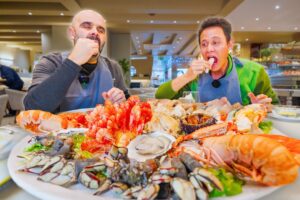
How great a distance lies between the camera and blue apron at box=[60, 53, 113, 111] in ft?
4.55

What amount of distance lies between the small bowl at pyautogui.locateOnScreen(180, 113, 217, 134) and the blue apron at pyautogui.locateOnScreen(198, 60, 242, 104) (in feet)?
2.38

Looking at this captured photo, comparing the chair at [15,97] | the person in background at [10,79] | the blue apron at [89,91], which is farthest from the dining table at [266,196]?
the person in background at [10,79]

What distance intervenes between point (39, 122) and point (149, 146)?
17.6 inches

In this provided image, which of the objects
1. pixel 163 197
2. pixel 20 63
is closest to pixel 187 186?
pixel 163 197

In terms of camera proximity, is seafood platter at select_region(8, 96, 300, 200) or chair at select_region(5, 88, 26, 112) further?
chair at select_region(5, 88, 26, 112)

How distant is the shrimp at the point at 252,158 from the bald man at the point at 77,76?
67cm

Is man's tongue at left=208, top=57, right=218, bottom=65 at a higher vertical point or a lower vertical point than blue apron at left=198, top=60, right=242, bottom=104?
higher

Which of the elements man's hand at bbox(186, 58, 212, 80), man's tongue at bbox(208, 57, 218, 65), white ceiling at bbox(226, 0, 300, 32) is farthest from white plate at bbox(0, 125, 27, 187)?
white ceiling at bbox(226, 0, 300, 32)

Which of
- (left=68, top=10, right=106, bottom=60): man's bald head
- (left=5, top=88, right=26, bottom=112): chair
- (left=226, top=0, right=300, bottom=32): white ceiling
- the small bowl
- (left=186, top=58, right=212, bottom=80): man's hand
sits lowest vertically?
(left=5, top=88, right=26, bottom=112): chair

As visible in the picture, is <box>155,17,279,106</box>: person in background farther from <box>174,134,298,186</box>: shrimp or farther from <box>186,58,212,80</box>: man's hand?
<box>174,134,298,186</box>: shrimp

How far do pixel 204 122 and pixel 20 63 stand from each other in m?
19.1

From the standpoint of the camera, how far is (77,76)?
1373 millimetres

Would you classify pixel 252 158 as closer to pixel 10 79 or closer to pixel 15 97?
pixel 15 97

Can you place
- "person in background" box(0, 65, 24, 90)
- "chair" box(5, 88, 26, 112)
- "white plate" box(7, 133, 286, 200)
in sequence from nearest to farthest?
"white plate" box(7, 133, 286, 200) < "chair" box(5, 88, 26, 112) < "person in background" box(0, 65, 24, 90)
